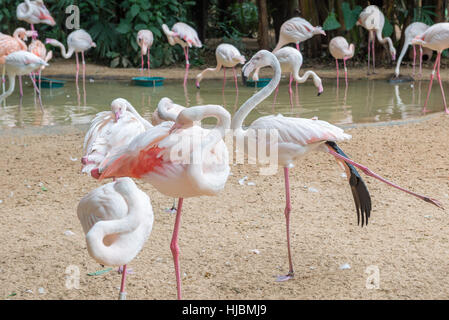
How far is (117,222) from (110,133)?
1322 mm

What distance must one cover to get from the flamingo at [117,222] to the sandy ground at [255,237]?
1.59ft

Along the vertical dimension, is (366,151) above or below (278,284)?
above

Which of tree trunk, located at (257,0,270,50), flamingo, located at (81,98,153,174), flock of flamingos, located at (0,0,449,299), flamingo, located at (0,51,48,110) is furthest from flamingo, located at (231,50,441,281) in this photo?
tree trunk, located at (257,0,270,50)

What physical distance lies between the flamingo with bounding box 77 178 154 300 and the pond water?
4.38 m

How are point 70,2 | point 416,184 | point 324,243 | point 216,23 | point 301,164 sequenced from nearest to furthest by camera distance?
point 324,243, point 416,184, point 301,164, point 70,2, point 216,23

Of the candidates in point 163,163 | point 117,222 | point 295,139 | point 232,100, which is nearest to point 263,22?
point 232,100

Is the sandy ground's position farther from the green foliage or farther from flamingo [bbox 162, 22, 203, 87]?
the green foliage

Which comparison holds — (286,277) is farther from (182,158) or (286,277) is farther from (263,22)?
(263,22)

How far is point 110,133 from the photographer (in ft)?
12.2

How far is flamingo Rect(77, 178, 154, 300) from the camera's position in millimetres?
2381

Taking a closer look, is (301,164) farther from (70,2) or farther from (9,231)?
(70,2)

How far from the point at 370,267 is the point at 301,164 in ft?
6.83

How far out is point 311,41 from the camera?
1370cm

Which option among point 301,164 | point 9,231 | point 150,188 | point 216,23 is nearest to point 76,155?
point 150,188
